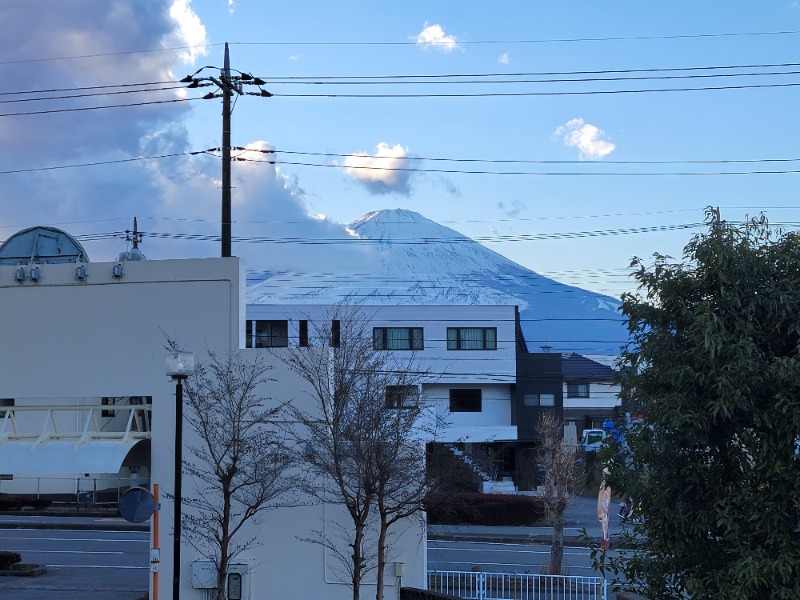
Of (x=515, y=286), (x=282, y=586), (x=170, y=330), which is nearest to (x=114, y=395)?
(x=170, y=330)

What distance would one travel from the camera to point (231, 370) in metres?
17.9

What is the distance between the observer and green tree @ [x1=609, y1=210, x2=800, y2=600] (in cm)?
905

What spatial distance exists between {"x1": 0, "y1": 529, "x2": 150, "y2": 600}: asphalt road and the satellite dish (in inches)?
396

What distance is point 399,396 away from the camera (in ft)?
63.3

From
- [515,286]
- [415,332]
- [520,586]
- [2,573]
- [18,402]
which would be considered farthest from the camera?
[515,286]

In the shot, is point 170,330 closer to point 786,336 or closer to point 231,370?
point 231,370

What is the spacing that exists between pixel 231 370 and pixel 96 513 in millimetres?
23996

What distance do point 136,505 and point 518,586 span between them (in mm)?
13351

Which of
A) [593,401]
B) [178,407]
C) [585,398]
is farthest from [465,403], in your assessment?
[178,407]

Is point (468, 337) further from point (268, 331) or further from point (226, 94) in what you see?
point (226, 94)

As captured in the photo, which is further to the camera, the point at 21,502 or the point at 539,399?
the point at 539,399

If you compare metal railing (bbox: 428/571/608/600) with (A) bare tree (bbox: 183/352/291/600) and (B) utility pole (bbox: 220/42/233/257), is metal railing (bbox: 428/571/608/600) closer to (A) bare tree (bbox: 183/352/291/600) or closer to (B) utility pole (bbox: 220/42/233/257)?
(A) bare tree (bbox: 183/352/291/600)

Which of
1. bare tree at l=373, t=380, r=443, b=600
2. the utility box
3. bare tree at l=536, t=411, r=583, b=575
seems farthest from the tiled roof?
the utility box

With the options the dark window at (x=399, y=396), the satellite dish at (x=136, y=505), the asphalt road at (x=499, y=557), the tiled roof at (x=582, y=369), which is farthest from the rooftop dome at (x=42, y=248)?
the tiled roof at (x=582, y=369)
